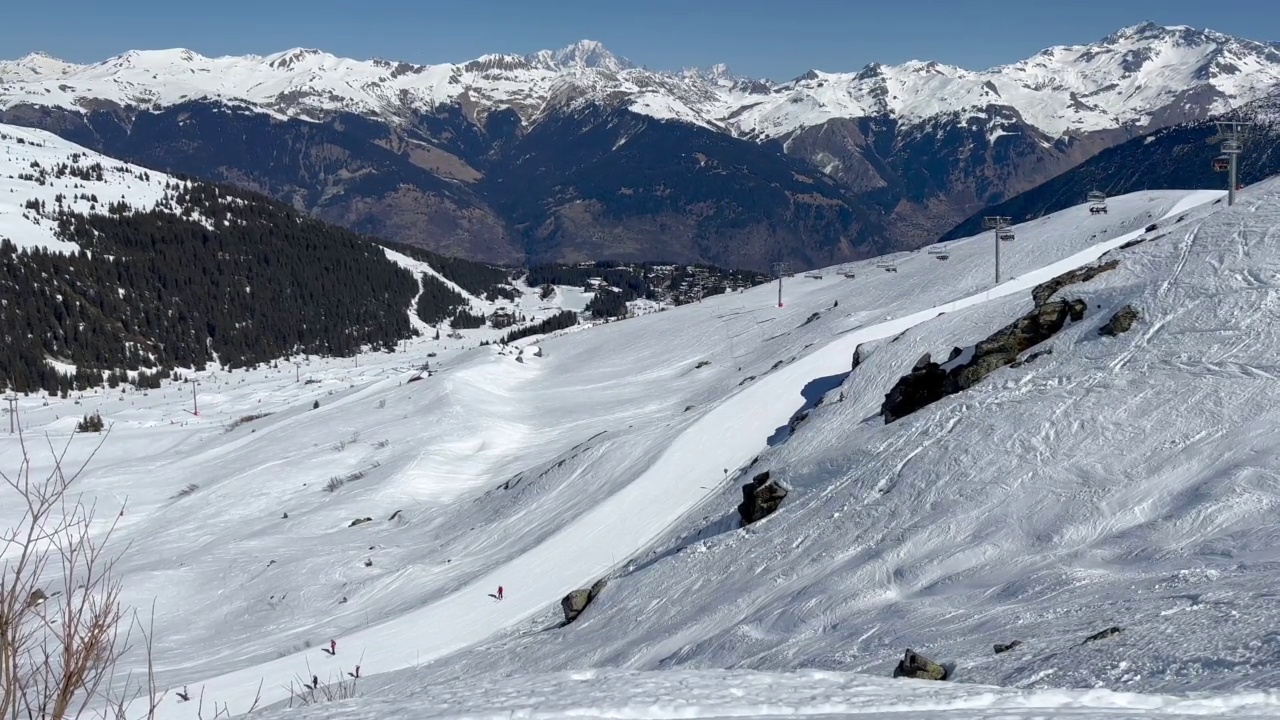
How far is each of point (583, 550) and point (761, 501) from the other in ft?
30.7

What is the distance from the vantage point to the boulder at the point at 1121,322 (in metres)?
31.9

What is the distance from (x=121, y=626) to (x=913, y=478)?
31368 millimetres

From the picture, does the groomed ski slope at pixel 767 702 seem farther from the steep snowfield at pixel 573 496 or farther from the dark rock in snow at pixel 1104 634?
the steep snowfield at pixel 573 496

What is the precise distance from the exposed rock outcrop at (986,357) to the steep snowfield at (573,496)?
1.44m

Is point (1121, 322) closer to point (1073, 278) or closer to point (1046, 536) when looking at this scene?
point (1073, 278)

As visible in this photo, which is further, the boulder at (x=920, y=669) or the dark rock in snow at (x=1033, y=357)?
the dark rock in snow at (x=1033, y=357)

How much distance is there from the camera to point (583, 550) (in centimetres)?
3797

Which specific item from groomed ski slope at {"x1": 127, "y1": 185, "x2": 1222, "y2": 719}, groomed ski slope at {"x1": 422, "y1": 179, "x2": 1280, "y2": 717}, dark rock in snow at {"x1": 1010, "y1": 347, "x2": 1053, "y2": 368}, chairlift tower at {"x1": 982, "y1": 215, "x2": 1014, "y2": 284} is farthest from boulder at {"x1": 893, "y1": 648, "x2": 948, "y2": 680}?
chairlift tower at {"x1": 982, "y1": 215, "x2": 1014, "y2": 284}

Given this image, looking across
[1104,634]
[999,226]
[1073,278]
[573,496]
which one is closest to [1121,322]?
[1073,278]

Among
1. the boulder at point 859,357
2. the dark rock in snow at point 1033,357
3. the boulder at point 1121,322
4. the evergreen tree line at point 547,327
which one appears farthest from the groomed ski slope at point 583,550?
the evergreen tree line at point 547,327

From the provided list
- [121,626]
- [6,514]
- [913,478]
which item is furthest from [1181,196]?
[6,514]

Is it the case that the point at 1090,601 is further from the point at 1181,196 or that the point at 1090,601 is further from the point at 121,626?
the point at 1181,196

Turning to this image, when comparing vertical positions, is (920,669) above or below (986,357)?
below

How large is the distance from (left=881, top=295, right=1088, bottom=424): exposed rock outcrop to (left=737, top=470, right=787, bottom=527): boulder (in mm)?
5678
